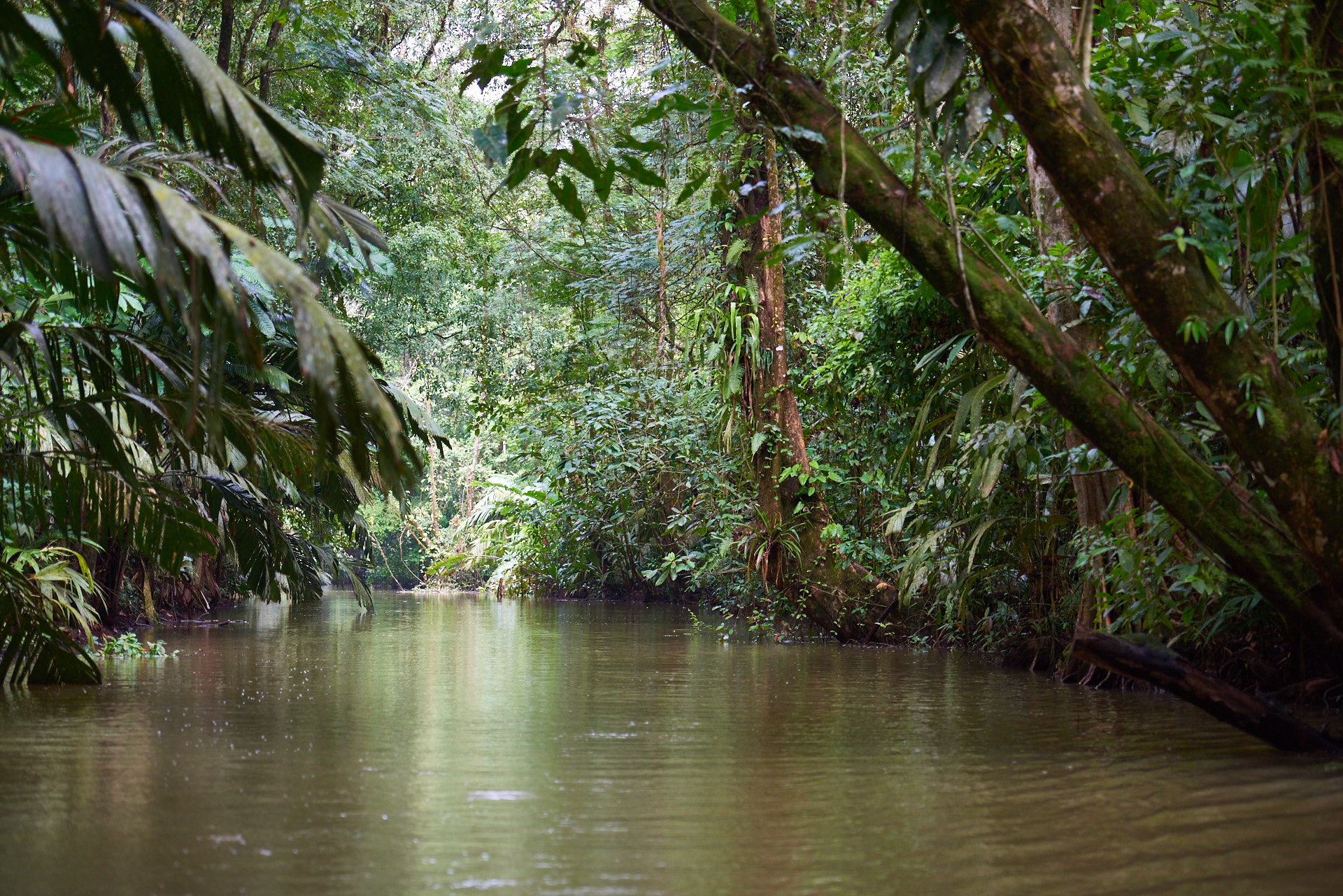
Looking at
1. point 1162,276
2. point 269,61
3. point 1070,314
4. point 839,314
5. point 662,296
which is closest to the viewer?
point 1162,276

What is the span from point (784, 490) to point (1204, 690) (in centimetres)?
576

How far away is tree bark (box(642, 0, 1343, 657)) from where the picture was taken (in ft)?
11.6

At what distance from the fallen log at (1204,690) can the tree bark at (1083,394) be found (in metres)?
0.38

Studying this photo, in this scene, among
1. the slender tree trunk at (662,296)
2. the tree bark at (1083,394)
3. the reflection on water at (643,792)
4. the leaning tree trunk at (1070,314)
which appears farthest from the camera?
the slender tree trunk at (662,296)

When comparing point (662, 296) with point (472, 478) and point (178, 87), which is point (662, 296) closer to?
point (178, 87)

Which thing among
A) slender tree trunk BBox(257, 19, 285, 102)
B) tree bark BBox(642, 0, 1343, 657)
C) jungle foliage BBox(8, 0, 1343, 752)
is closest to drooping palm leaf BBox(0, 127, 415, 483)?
jungle foliage BBox(8, 0, 1343, 752)

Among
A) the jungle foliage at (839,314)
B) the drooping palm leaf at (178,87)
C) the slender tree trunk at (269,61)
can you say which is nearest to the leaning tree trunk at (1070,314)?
the jungle foliage at (839,314)

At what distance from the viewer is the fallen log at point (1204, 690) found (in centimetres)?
333

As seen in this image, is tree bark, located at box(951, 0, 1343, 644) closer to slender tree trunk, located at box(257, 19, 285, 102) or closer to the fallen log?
the fallen log

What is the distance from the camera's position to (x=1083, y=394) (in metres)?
3.54

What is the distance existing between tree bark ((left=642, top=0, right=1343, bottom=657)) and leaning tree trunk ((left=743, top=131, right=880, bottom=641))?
5044 millimetres

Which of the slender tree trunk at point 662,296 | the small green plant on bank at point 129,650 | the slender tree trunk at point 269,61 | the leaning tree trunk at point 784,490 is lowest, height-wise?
the small green plant on bank at point 129,650

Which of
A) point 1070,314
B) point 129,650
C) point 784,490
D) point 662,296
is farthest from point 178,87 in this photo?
point 662,296

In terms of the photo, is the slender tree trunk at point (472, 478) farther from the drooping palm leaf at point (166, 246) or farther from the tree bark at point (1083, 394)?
the drooping palm leaf at point (166, 246)
